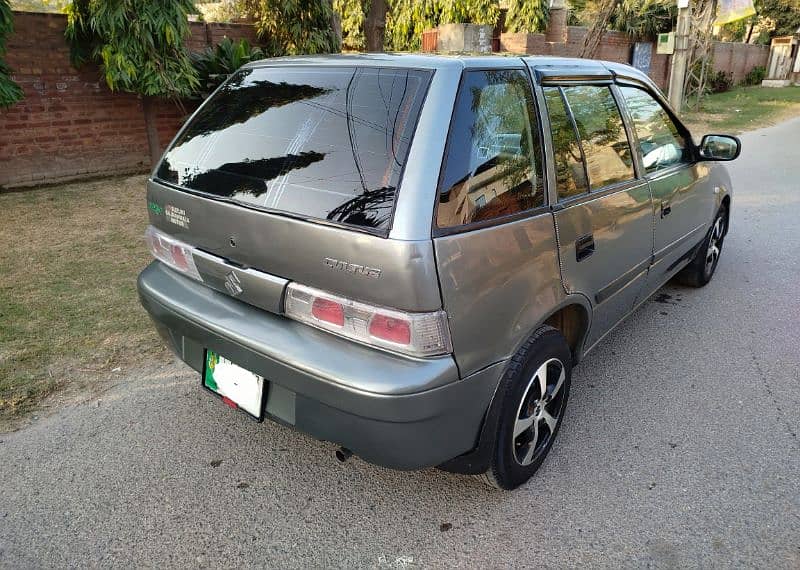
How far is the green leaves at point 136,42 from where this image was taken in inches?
271

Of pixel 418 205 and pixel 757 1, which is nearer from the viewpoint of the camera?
pixel 418 205

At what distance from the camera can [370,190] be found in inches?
79.7

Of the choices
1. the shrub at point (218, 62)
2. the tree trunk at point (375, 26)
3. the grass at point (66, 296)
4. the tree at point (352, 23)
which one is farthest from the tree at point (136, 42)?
the tree at point (352, 23)

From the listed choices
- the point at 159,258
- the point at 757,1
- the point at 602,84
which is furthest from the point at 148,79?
the point at 757,1

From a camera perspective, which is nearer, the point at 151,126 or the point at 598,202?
the point at 598,202

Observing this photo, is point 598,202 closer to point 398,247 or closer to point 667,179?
point 667,179

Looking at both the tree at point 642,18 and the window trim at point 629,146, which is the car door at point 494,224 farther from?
the tree at point 642,18

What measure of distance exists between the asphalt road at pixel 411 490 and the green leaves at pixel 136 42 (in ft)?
17.2

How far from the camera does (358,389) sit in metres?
1.94

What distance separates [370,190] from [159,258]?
52.2 inches

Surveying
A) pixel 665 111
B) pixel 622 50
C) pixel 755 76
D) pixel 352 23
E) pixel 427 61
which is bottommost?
pixel 665 111

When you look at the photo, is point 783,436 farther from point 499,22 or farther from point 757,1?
point 757,1

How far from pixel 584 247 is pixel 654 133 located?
1325mm

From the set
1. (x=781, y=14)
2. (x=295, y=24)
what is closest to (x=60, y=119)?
(x=295, y=24)
